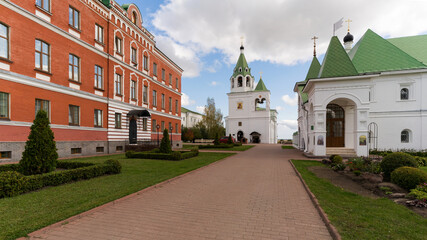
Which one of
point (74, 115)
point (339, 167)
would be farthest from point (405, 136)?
point (74, 115)

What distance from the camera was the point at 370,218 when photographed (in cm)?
442

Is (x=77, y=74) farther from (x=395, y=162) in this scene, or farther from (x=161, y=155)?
(x=395, y=162)

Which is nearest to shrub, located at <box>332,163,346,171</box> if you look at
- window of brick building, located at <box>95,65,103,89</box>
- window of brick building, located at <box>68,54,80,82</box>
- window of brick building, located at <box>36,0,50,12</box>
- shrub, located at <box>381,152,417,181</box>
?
shrub, located at <box>381,152,417,181</box>

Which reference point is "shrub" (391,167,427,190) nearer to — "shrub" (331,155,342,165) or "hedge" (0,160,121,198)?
"shrub" (331,155,342,165)

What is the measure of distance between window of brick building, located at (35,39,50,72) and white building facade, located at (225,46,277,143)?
4199 centimetres

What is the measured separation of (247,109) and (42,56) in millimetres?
44357

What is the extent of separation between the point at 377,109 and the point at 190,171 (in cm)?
2116

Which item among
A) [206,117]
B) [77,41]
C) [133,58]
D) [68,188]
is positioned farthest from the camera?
[206,117]

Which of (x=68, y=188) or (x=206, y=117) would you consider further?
(x=206, y=117)

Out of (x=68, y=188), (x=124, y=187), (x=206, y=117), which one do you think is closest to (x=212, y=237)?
(x=124, y=187)

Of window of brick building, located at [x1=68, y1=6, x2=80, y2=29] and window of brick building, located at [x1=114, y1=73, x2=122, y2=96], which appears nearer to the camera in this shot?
window of brick building, located at [x1=68, y1=6, x2=80, y2=29]

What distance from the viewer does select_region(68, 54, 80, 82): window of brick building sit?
15.5m

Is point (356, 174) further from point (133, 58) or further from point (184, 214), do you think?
point (133, 58)

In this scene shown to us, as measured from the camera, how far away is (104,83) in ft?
60.8
